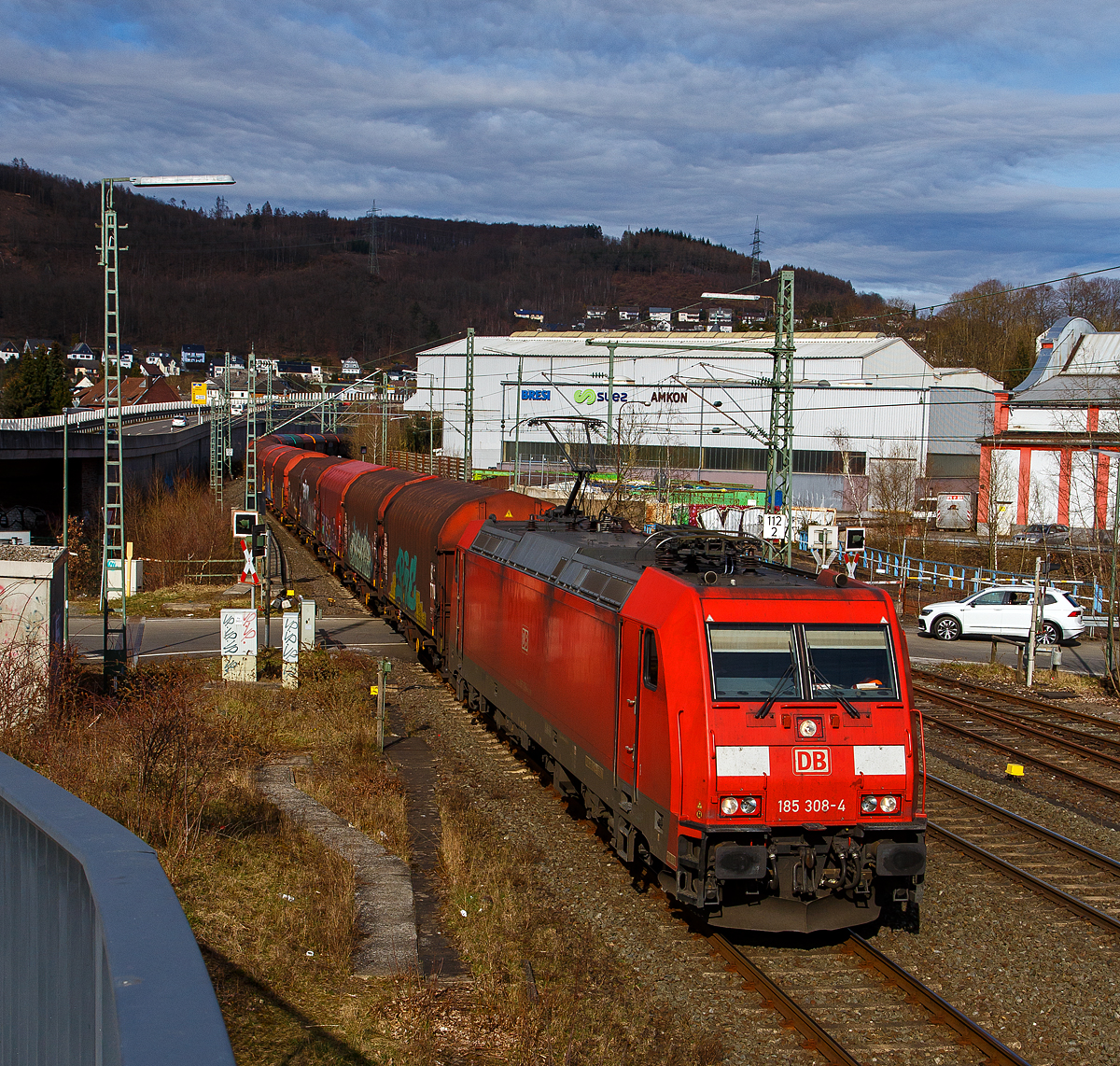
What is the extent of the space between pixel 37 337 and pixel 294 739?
676 ft

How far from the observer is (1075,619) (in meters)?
28.7

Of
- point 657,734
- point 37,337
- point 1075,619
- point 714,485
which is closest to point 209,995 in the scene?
point 657,734

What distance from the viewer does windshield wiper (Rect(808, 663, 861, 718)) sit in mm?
8797

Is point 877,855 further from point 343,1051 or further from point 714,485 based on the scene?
point 714,485

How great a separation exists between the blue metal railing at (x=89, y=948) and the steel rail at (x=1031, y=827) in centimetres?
1126

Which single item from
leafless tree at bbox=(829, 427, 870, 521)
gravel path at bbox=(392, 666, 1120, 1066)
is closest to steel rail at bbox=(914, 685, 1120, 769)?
gravel path at bbox=(392, 666, 1120, 1066)

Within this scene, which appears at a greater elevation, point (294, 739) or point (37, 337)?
point (37, 337)

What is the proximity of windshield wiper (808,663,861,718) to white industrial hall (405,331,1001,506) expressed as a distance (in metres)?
52.6

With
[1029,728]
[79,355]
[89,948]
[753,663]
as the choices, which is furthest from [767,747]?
[79,355]

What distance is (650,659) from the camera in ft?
30.6

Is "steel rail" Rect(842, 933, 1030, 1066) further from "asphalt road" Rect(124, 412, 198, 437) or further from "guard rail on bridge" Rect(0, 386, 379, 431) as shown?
"asphalt road" Rect(124, 412, 198, 437)

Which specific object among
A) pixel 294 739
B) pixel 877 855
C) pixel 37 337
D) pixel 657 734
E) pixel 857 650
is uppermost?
pixel 37 337

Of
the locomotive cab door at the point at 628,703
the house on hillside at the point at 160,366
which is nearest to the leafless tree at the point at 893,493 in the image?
the locomotive cab door at the point at 628,703

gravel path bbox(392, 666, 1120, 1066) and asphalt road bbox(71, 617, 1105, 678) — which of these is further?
asphalt road bbox(71, 617, 1105, 678)
